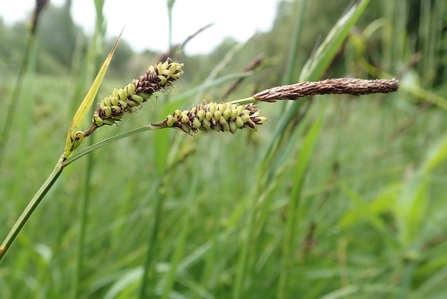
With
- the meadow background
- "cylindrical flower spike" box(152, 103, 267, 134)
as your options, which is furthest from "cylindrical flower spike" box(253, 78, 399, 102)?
the meadow background

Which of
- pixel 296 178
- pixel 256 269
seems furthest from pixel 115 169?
pixel 296 178

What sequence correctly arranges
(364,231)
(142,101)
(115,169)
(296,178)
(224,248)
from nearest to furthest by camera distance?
(142,101) → (296,178) → (224,248) → (364,231) → (115,169)

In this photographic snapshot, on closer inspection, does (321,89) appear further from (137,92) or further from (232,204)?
(232,204)

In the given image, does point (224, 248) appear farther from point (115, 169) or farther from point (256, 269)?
point (115, 169)

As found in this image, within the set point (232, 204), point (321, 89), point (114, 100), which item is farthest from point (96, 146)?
point (232, 204)

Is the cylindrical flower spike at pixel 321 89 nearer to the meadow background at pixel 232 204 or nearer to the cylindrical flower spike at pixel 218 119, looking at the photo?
the cylindrical flower spike at pixel 218 119

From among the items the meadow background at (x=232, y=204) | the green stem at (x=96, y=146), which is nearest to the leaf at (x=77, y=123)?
the green stem at (x=96, y=146)
